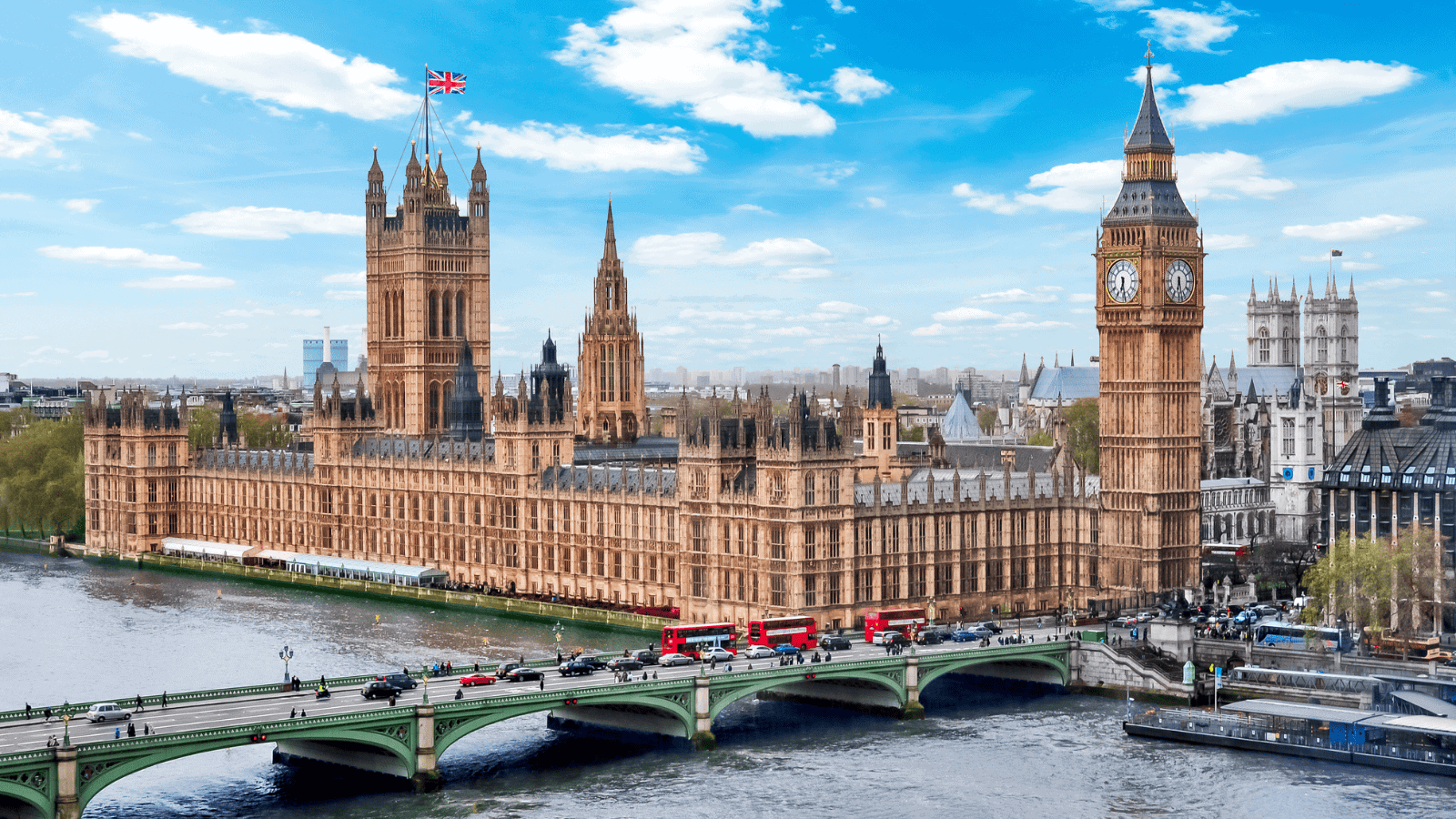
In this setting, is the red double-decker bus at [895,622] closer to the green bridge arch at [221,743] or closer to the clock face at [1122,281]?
the clock face at [1122,281]

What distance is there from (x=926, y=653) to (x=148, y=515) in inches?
4372

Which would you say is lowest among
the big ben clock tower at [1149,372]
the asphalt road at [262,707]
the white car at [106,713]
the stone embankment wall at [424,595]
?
the stone embankment wall at [424,595]

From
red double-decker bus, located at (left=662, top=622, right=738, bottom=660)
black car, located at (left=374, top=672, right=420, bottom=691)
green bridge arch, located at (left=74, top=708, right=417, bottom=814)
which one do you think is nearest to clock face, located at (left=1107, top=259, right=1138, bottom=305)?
red double-decker bus, located at (left=662, top=622, right=738, bottom=660)

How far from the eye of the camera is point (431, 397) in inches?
7849

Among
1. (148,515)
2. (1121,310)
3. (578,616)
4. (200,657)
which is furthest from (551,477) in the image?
(148,515)

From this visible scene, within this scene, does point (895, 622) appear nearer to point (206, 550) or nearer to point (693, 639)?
point (693, 639)

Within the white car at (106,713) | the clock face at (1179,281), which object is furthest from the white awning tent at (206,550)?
the white car at (106,713)

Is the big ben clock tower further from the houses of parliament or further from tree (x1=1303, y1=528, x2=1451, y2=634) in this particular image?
tree (x1=1303, y1=528, x2=1451, y2=634)

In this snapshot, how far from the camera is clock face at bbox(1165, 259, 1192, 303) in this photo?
5089 inches

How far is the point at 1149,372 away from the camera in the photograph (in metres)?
128

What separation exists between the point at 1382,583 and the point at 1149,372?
24.0m

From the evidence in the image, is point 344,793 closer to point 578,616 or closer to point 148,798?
point 148,798

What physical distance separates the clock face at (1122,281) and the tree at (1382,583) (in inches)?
931

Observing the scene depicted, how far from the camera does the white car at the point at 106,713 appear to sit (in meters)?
84.6
